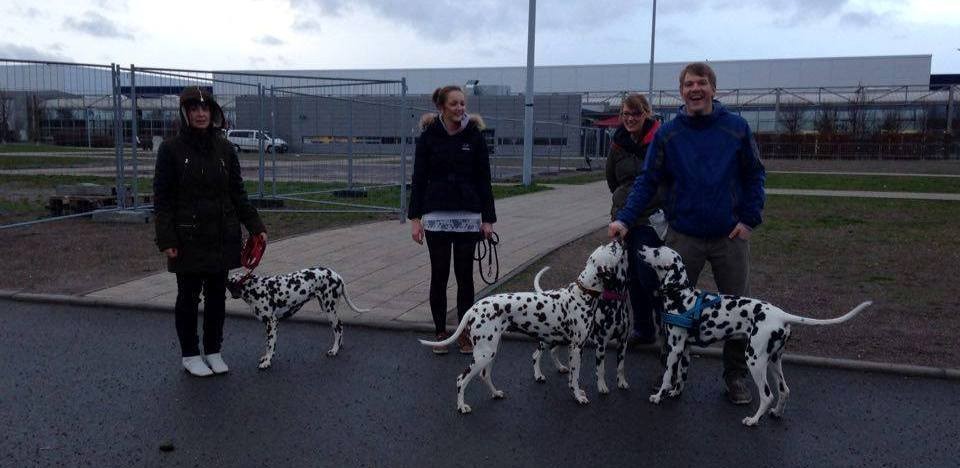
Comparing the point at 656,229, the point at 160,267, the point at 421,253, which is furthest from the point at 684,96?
the point at 160,267

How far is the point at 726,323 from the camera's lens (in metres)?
4.80

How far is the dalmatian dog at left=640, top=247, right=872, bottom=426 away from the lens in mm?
4668

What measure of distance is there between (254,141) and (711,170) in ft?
48.0

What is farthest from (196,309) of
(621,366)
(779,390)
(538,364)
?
(779,390)

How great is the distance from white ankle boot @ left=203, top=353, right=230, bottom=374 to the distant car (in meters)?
9.42

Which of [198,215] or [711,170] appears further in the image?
[198,215]

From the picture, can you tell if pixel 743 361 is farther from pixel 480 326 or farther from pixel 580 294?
pixel 480 326

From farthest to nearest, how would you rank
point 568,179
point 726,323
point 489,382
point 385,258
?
point 568,179 < point 385,258 < point 489,382 < point 726,323

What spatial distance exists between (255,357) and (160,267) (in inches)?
153

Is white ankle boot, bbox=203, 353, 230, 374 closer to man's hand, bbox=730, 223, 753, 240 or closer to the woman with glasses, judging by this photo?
the woman with glasses

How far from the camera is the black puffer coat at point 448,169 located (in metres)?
5.91

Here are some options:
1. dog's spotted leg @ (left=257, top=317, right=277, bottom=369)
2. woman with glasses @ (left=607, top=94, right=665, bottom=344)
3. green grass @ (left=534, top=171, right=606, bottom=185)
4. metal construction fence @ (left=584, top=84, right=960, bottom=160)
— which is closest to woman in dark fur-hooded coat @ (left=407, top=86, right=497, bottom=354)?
woman with glasses @ (left=607, top=94, right=665, bottom=344)

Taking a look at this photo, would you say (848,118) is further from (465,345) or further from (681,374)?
(681,374)

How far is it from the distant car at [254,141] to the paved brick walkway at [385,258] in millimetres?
3756
